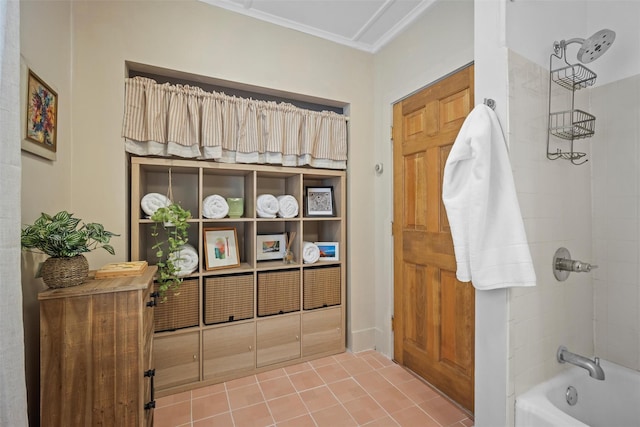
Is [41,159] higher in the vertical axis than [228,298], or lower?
higher

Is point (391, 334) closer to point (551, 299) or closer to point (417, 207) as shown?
point (417, 207)

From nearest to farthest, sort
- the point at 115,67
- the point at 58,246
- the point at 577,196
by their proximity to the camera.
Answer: the point at 58,246 < the point at 577,196 < the point at 115,67

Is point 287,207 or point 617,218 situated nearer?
point 617,218

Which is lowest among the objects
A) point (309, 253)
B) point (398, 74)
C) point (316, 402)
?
point (316, 402)

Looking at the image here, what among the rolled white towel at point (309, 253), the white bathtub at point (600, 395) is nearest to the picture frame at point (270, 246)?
the rolled white towel at point (309, 253)

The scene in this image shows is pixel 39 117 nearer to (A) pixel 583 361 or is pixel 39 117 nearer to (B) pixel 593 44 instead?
(B) pixel 593 44

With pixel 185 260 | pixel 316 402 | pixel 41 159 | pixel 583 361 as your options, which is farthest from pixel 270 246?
pixel 583 361

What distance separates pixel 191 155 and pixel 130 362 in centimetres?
134

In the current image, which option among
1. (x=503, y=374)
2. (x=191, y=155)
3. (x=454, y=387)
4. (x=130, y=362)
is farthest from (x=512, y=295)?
(x=191, y=155)

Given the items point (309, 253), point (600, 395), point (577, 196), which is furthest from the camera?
point (309, 253)

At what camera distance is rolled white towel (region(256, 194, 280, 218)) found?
2.28 metres

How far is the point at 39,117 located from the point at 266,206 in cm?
136

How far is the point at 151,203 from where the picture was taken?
1925mm

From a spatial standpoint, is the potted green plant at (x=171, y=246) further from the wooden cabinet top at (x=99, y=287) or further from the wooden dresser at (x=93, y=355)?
the wooden dresser at (x=93, y=355)
